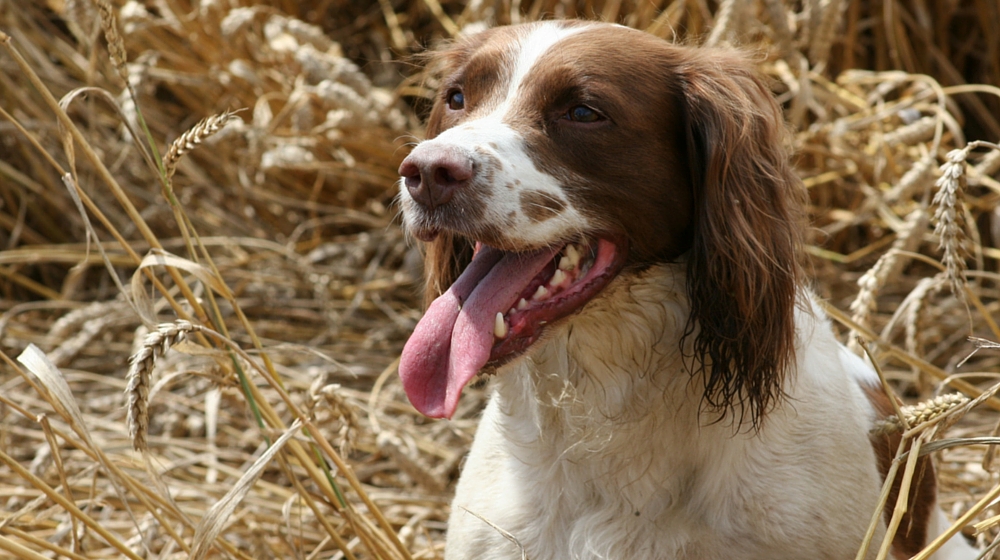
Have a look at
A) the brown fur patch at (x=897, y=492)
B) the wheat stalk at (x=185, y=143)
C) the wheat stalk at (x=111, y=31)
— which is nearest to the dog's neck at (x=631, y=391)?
the brown fur patch at (x=897, y=492)

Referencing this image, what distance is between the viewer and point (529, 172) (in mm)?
2029

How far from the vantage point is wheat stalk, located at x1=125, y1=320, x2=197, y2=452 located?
70.2 inches

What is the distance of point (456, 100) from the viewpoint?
7.88 ft

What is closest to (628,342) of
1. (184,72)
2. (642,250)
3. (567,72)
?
(642,250)

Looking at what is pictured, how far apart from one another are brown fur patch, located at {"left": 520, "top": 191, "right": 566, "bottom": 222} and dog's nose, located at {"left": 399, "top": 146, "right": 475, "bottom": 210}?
0.39 ft

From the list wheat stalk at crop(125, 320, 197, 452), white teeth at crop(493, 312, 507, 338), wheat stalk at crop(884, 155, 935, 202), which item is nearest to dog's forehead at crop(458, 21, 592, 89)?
white teeth at crop(493, 312, 507, 338)

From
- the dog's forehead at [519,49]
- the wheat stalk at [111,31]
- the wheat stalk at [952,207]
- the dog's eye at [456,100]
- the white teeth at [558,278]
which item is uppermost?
the wheat stalk at [111,31]

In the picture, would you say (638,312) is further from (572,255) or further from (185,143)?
(185,143)

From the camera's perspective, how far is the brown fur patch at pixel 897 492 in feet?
7.38

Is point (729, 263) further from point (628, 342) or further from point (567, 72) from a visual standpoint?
point (567, 72)

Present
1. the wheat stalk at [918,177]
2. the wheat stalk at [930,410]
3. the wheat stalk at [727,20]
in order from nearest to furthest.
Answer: the wheat stalk at [930,410] < the wheat stalk at [918,177] < the wheat stalk at [727,20]

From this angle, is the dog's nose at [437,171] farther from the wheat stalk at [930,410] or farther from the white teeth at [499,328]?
the wheat stalk at [930,410]

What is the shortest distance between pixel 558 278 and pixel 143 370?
0.76 m

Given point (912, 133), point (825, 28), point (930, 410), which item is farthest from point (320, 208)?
point (930, 410)
